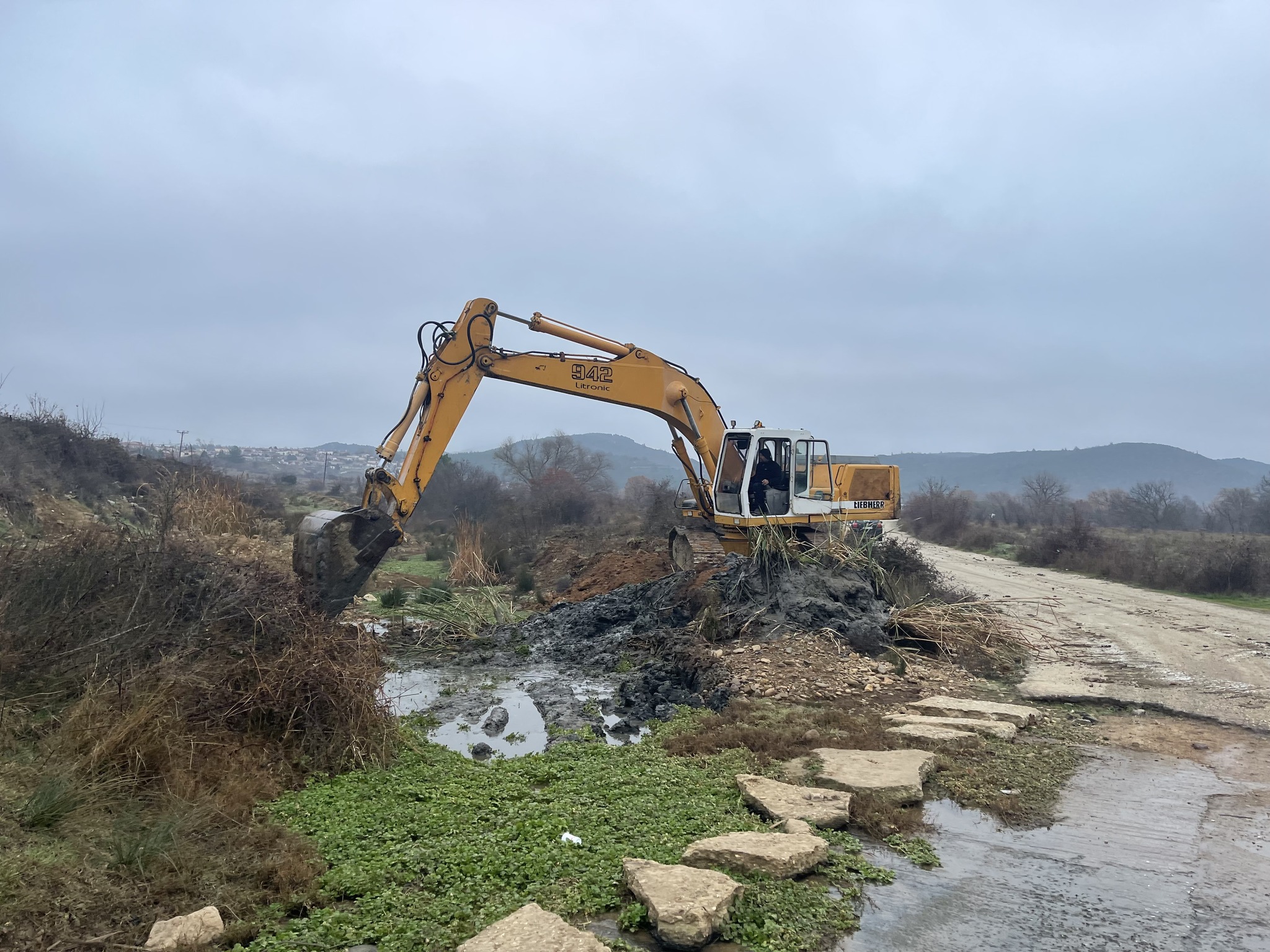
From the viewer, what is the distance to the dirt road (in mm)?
8875

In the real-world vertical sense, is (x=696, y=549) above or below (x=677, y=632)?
above

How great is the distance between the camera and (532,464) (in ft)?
157

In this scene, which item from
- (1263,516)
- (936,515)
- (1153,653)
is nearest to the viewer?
(1153,653)

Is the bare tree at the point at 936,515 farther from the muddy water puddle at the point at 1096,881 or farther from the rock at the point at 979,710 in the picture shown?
the muddy water puddle at the point at 1096,881

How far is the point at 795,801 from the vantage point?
5652 mm

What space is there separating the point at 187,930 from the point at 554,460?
4551cm

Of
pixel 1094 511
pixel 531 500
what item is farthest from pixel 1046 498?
pixel 531 500

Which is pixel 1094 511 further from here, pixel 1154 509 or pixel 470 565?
pixel 470 565

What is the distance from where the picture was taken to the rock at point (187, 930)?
3.63 meters

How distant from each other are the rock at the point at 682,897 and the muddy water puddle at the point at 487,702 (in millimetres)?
3175

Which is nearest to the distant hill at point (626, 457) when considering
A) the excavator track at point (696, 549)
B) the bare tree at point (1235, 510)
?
the bare tree at point (1235, 510)

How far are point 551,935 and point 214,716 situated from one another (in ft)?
11.5

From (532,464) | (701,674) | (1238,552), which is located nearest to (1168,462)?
(532,464)

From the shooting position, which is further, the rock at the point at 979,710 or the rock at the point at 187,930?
the rock at the point at 979,710
